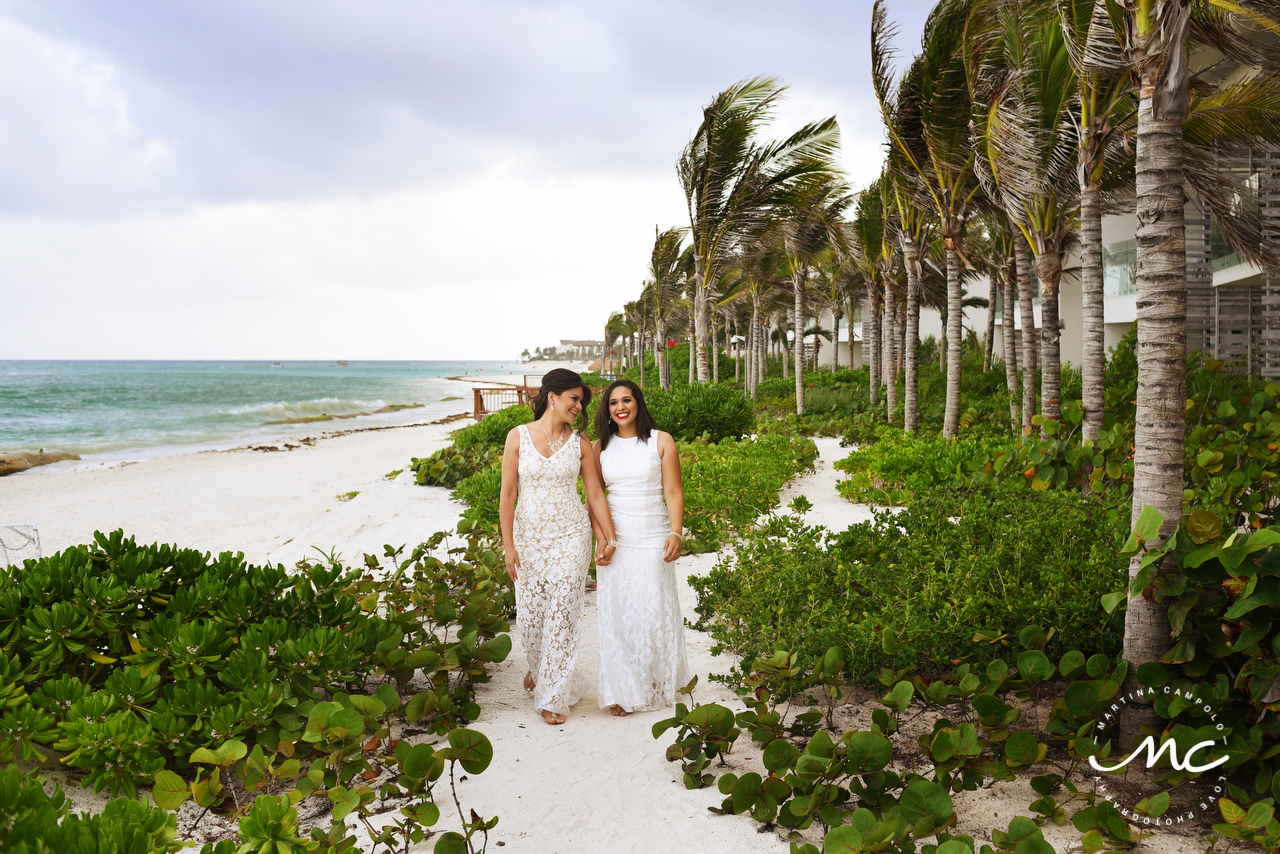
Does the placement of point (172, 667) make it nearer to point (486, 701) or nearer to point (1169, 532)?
point (486, 701)

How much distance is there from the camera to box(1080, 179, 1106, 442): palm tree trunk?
7.70 m

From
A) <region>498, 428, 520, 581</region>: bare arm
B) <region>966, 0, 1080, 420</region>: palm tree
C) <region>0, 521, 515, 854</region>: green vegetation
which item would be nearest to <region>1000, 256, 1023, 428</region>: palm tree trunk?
<region>966, 0, 1080, 420</region>: palm tree

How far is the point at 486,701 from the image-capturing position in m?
4.00

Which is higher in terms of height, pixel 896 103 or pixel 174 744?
pixel 896 103

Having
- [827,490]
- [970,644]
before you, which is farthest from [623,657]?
[827,490]

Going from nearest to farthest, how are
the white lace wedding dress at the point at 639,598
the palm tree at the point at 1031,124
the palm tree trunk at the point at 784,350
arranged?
1. the white lace wedding dress at the point at 639,598
2. the palm tree at the point at 1031,124
3. the palm tree trunk at the point at 784,350

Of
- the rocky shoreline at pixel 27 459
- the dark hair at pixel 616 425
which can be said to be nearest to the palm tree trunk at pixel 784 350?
the rocky shoreline at pixel 27 459

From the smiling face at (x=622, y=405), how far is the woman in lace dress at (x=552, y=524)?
18 centimetres

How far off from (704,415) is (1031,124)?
707 centimetres

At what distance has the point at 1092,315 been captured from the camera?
Answer: 8.18 meters

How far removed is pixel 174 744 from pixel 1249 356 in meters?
17.5

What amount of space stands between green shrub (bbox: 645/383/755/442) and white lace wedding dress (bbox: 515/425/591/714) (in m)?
9.31

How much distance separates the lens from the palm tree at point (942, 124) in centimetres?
994

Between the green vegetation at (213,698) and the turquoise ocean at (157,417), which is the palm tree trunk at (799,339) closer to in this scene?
the green vegetation at (213,698)
